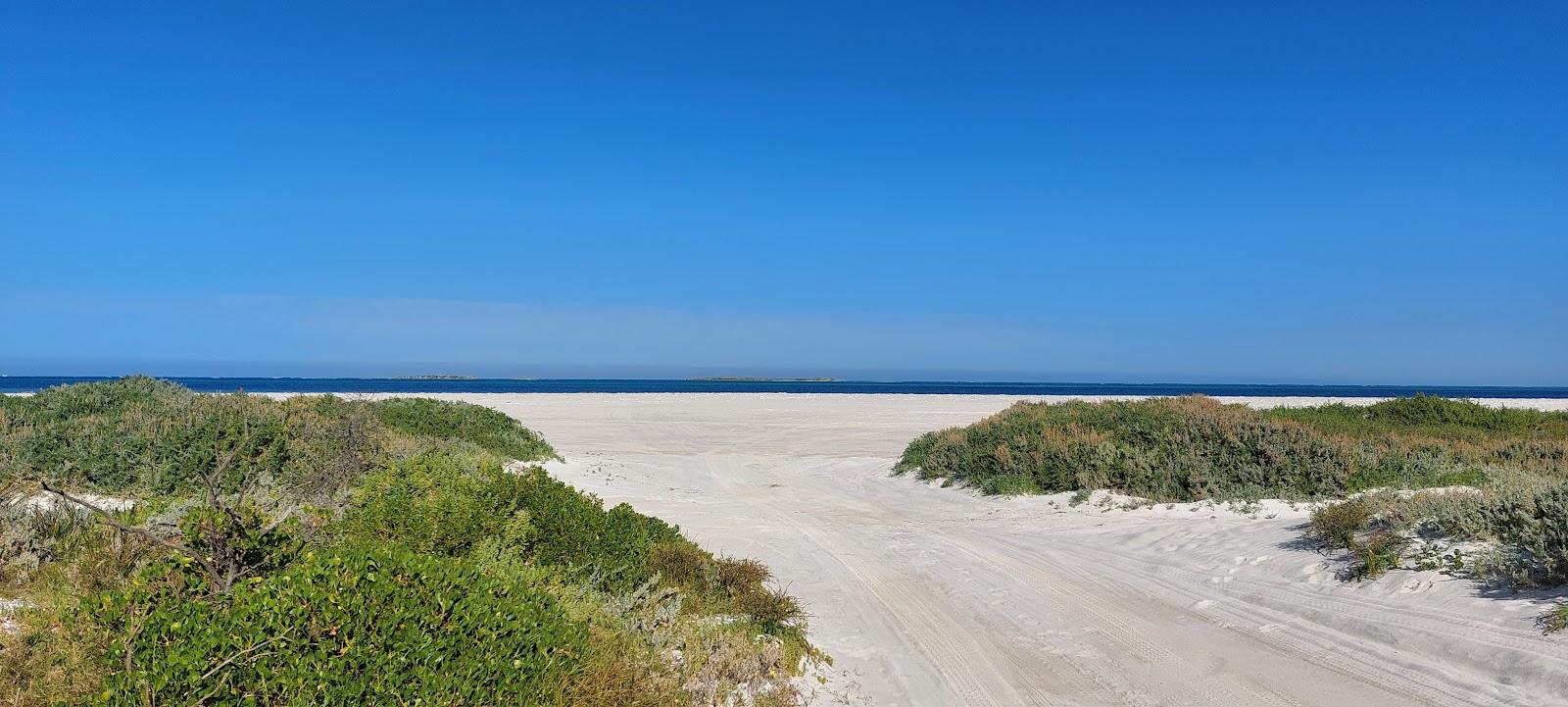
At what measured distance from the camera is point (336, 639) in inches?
142

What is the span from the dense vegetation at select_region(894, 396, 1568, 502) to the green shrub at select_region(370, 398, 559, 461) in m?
8.25

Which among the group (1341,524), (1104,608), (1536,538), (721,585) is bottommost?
(1104,608)

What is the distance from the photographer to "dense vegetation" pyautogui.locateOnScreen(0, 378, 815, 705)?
350 cm

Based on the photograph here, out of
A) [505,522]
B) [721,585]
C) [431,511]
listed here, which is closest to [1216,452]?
[721,585]

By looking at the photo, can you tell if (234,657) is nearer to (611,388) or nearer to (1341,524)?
(1341,524)

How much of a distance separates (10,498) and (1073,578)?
32.3 ft

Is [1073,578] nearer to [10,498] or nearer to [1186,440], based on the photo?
[1186,440]

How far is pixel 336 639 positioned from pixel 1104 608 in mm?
6365

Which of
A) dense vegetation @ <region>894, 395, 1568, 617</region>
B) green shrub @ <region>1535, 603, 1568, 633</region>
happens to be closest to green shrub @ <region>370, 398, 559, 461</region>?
dense vegetation @ <region>894, 395, 1568, 617</region>

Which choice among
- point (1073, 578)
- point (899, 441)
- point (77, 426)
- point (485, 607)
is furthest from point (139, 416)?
point (899, 441)

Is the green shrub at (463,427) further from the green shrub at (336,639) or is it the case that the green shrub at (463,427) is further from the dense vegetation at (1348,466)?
the green shrub at (336,639)

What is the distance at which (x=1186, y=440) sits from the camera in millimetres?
14039

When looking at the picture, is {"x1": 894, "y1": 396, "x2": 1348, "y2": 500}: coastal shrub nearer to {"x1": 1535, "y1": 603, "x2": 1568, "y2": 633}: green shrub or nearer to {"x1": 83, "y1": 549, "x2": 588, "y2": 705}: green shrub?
{"x1": 1535, "y1": 603, "x2": 1568, "y2": 633}: green shrub

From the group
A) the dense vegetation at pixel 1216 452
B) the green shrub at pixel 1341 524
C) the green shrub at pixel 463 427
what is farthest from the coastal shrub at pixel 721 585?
the green shrub at pixel 463 427
